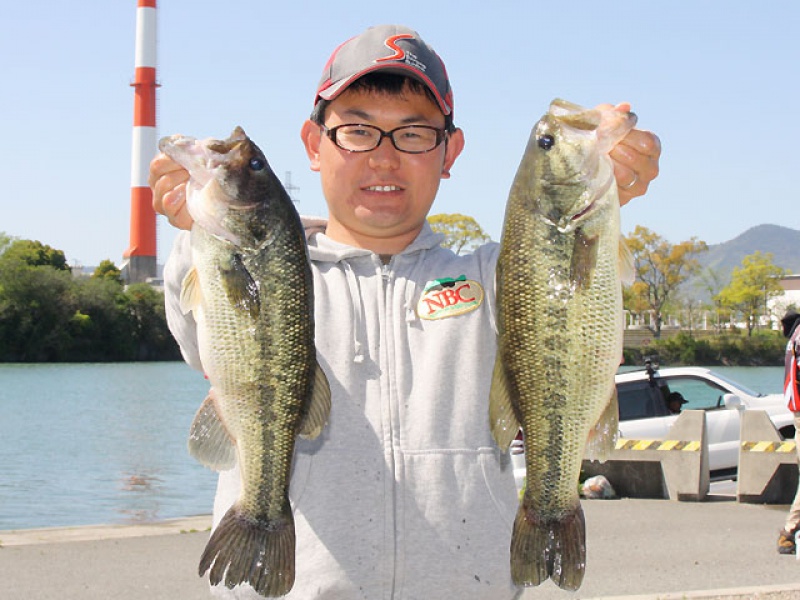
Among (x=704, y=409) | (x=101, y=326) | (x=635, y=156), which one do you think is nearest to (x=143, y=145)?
(x=101, y=326)

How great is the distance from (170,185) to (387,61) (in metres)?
0.82

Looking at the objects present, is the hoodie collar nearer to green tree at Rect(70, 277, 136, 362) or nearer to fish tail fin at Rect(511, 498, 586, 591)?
fish tail fin at Rect(511, 498, 586, 591)

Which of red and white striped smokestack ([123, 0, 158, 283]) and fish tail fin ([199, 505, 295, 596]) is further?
red and white striped smokestack ([123, 0, 158, 283])

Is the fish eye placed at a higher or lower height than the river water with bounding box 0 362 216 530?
higher

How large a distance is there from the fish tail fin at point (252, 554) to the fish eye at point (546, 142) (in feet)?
4.41

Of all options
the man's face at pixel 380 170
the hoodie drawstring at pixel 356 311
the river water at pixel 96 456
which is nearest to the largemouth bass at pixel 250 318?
the hoodie drawstring at pixel 356 311

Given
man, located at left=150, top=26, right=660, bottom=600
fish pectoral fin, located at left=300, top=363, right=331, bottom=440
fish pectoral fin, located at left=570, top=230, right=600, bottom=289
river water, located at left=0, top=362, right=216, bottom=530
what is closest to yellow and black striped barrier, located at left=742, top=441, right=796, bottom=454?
river water, located at left=0, top=362, right=216, bottom=530

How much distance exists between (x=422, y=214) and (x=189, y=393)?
40.8 m

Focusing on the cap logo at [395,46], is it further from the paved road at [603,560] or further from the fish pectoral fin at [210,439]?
the paved road at [603,560]

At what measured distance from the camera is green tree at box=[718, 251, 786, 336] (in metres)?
83.8

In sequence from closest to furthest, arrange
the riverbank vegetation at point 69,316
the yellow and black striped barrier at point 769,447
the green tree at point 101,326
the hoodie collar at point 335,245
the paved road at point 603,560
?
the hoodie collar at point 335,245 < the paved road at point 603,560 < the yellow and black striped barrier at point 769,447 < the riverbank vegetation at point 69,316 < the green tree at point 101,326

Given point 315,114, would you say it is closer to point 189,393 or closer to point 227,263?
point 227,263

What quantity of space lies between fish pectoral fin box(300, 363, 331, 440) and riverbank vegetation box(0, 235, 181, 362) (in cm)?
6633

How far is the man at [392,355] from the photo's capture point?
3.02 metres
